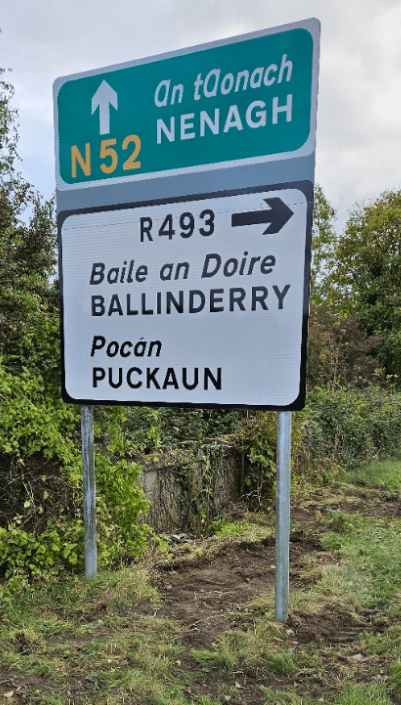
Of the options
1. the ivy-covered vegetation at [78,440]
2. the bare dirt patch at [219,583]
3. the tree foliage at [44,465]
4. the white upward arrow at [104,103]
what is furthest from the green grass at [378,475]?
the white upward arrow at [104,103]

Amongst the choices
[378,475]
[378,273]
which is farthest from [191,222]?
[378,273]

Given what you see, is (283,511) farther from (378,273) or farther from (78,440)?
(378,273)

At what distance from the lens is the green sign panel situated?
2693mm

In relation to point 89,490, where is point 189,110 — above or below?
above

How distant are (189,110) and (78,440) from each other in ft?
7.70

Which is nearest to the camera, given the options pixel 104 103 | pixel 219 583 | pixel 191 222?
pixel 191 222

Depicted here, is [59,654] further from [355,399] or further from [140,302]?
[355,399]

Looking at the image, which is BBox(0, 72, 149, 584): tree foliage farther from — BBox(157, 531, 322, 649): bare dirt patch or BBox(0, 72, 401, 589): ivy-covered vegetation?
BBox(157, 531, 322, 649): bare dirt patch

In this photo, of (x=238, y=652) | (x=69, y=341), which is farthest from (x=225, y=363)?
(x=238, y=652)

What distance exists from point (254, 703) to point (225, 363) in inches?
63.1

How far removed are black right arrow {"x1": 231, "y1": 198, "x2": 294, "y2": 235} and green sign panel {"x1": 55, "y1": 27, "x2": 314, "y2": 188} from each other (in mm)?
267

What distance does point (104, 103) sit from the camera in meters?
3.18

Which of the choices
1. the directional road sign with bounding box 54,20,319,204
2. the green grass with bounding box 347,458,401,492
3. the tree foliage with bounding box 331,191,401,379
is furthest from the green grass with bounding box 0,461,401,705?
the tree foliage with bounding box 331,191,401,379

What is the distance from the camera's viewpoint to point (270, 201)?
9.01 ft
